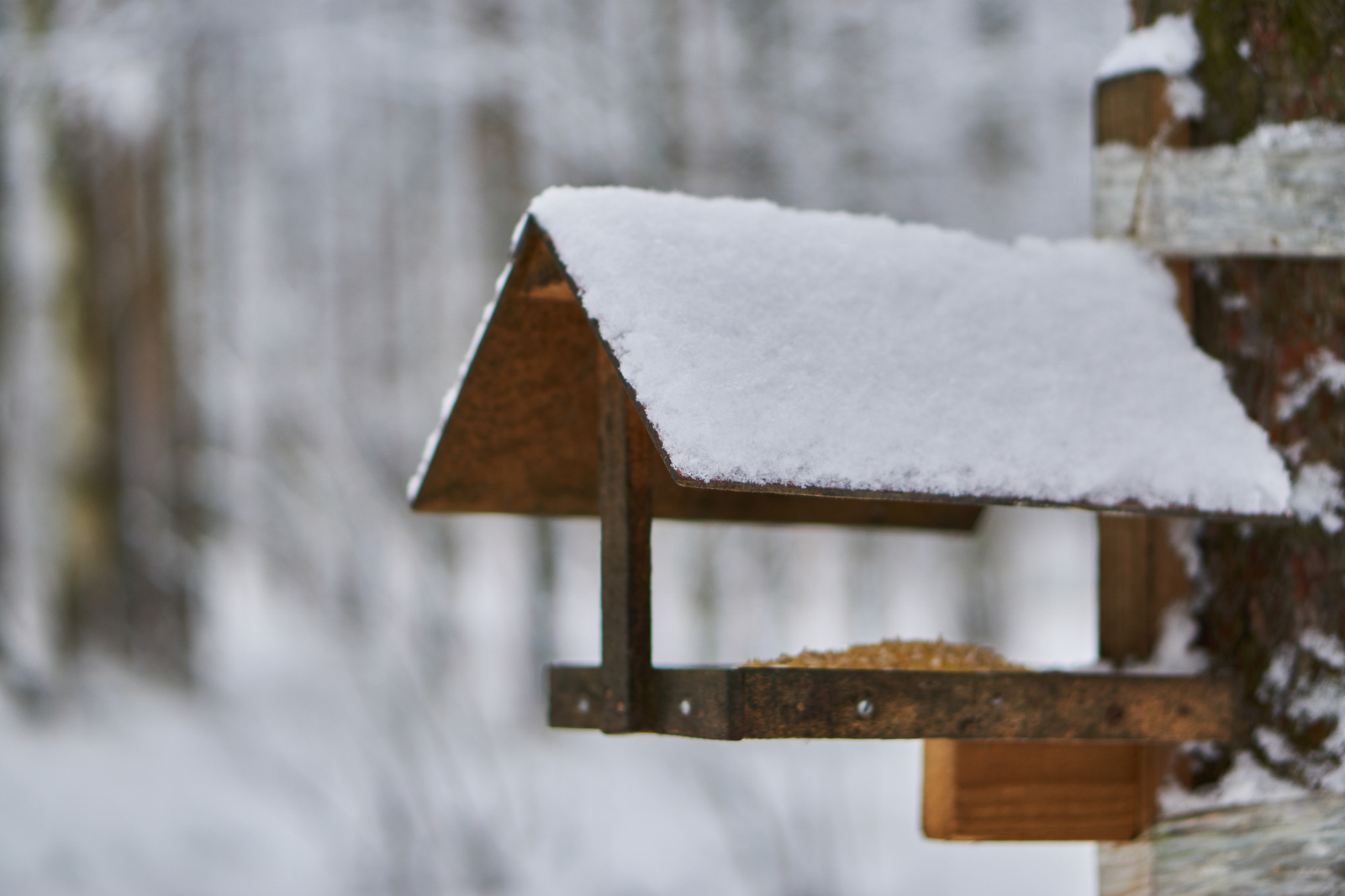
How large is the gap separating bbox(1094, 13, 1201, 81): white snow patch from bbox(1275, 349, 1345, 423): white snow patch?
451 millimetres

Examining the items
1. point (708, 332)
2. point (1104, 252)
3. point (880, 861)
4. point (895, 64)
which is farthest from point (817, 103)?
point (708, 332)

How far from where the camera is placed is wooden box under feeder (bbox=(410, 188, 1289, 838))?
1.33 meters

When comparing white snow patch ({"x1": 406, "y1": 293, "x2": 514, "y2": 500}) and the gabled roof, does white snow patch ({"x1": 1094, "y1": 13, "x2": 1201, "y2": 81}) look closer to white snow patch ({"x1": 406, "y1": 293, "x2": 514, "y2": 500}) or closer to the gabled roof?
the gabled roof

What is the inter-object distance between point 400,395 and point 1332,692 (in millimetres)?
9558

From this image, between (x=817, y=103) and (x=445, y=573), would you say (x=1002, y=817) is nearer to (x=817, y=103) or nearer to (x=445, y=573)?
(x=445, y=573)

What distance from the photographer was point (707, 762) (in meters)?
5.99

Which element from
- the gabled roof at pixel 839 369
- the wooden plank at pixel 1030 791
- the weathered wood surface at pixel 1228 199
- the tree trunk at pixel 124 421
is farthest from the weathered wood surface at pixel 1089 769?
the tree trunk at pixel 124 421

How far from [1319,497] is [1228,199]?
0.42 meters

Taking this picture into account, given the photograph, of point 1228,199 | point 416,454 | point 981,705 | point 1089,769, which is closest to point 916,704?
point 981,705

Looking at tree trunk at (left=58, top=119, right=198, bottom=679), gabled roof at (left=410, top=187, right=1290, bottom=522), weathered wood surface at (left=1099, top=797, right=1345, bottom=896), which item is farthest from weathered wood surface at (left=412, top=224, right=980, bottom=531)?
tree trunk at (left=58, top=119, right=198, bottom=679)

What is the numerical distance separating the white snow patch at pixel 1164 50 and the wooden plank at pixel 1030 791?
96cm

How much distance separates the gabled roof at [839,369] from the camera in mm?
1318

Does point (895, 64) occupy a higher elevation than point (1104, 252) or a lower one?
higher

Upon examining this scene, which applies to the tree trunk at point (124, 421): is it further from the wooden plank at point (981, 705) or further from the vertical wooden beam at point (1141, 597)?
the wooden plank at point (981, 705)
